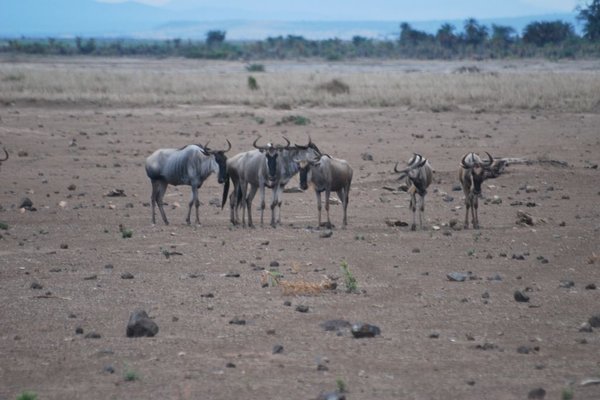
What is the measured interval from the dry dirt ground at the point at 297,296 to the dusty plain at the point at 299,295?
33 millimetres

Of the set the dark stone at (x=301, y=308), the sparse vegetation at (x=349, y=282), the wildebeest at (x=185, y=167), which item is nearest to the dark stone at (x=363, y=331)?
the dark stone at (x=301, y=308)

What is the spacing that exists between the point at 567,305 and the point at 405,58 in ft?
273

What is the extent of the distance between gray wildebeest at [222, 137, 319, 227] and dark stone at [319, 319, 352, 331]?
313 inches

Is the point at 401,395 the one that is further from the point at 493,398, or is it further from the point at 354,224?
the point at 354,224

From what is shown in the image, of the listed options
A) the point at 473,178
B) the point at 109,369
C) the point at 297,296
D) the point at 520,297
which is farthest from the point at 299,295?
the point at 473,178

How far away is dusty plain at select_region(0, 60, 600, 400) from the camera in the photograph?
32.5 feet

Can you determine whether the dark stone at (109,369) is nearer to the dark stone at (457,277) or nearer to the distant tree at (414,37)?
the dark stone at (457,277)

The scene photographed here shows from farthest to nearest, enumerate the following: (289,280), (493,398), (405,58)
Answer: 1. (405,58)
2. (289,280)
3. (493,398)

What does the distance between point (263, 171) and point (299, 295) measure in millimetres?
6657

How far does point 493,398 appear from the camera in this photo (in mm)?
9273

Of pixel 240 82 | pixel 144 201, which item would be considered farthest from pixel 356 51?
pixel 144 201

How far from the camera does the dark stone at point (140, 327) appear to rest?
11.2 m

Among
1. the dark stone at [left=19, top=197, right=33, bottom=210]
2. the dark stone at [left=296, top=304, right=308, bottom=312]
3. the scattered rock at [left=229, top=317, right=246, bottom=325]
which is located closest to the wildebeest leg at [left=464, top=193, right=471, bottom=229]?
the dark stone at [left=296, top=304, right=308, bottom=312]

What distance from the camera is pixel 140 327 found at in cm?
1120
